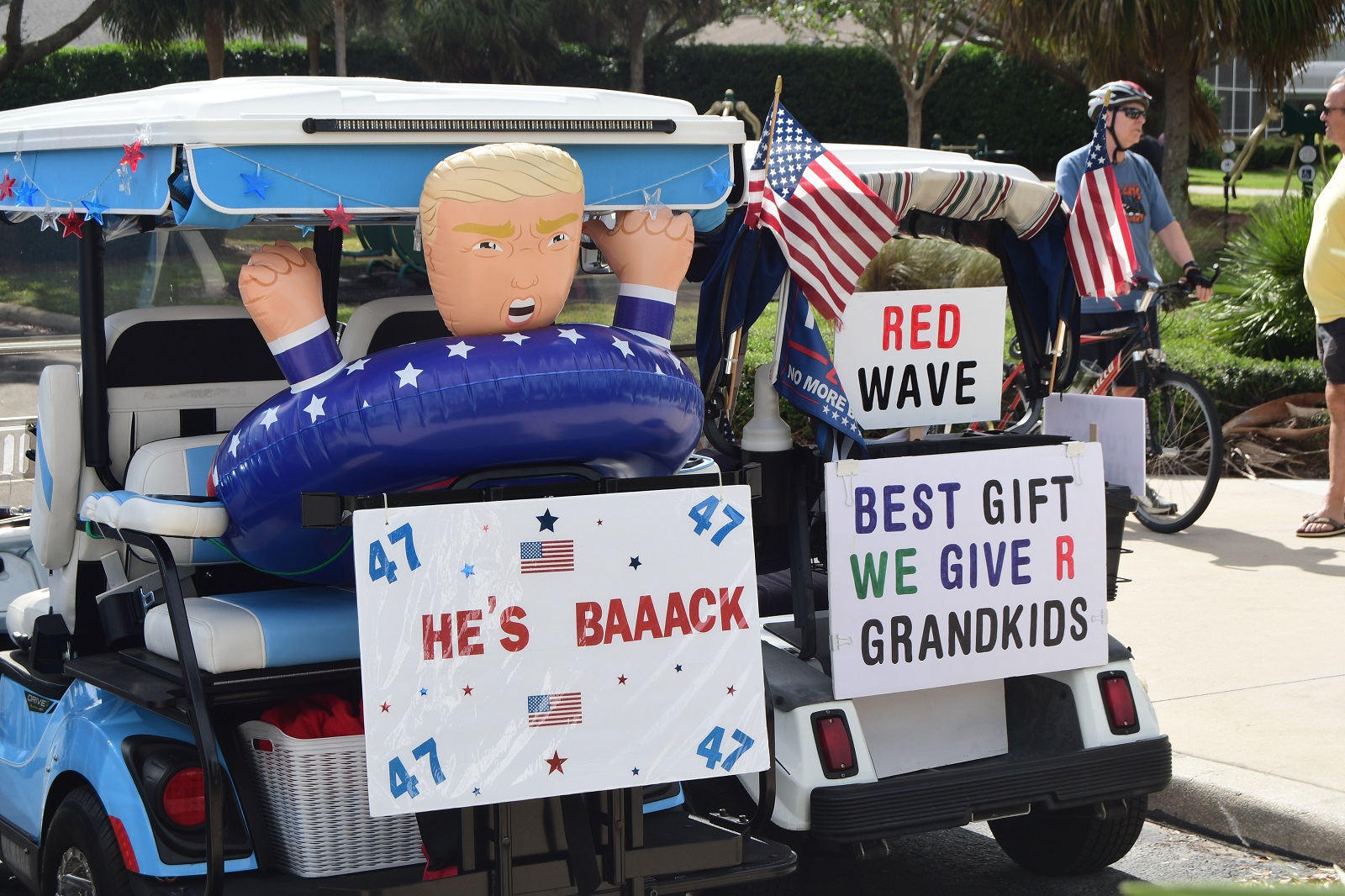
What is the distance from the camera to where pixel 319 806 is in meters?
3.44

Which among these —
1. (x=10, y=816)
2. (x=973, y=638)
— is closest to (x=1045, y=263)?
(x=973, y=638)

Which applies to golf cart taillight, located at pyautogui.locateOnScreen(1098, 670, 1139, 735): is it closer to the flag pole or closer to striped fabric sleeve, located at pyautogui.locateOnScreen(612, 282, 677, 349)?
the flag pole

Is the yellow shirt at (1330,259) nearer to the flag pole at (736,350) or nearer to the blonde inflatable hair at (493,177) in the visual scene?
the flag pole at (736,350)

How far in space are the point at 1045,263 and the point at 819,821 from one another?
1.92 metres

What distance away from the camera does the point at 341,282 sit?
16.6 ft

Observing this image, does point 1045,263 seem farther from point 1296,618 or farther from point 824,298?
point 1296,618

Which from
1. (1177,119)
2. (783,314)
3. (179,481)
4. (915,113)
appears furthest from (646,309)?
(915,113)

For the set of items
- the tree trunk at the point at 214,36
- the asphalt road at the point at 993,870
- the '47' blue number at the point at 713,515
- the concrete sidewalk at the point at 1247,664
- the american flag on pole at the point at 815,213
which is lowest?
the asphalt road at the point at 993,870

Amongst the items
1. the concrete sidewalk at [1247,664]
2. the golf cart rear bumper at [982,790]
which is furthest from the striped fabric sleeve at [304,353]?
the concrete sidewalk at [1247,664]

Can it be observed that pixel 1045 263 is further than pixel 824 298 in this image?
Yes

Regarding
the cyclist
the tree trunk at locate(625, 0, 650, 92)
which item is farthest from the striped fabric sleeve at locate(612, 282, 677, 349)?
the tree trunk at locate(625, 0, 650, 92)

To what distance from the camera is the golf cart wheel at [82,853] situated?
11.4 ft

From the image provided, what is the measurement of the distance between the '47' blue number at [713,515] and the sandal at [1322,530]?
554cm

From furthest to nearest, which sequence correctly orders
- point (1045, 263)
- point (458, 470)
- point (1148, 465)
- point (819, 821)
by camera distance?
point (1148, 465), point (1045, 263), point (819, 821), point (458, 470)
